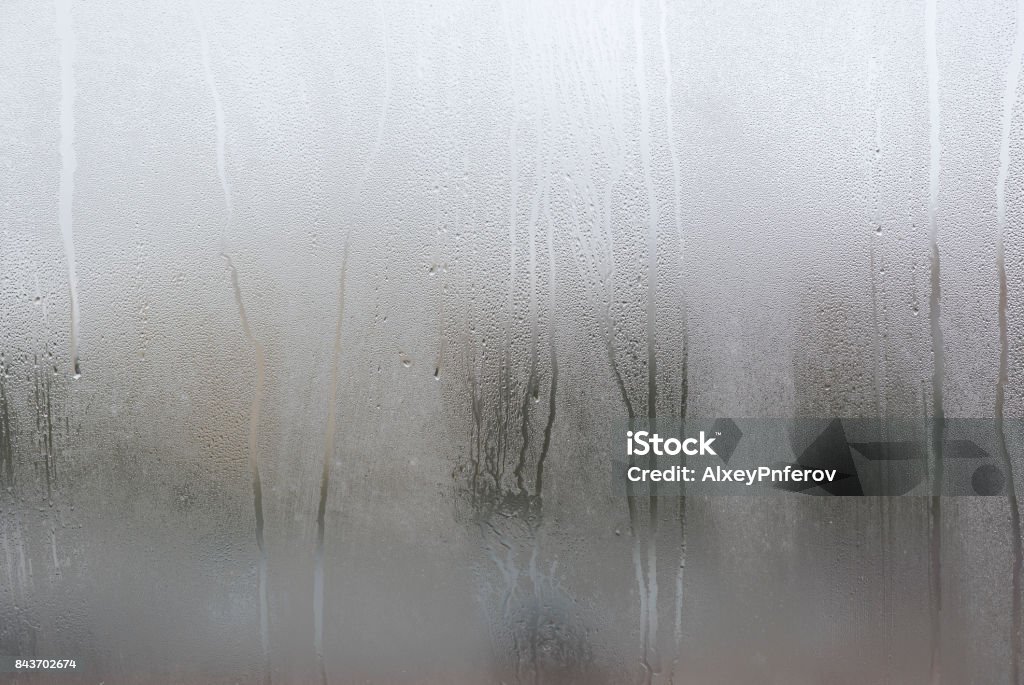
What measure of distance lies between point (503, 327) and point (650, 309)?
265 millimetres

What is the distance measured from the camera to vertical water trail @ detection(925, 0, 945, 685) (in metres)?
0.91

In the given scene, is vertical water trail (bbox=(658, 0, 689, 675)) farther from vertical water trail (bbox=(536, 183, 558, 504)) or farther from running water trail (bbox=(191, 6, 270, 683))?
running water trail (bbox=(191, 6, 270, 683))

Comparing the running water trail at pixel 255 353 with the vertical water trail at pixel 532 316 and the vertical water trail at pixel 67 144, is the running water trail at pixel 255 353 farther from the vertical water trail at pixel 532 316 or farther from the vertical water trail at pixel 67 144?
the vertical water trail at pixel 532 316

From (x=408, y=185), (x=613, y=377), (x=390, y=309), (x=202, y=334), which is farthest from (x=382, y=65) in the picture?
(x=613, y=377)

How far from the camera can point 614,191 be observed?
0.92 meters

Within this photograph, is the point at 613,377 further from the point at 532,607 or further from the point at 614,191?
the point at 532,607

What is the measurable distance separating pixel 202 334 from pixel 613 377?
0.75 meters

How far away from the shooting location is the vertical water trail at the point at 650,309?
3.01 feet

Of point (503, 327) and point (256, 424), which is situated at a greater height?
point (503, 327)

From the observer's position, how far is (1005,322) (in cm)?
90

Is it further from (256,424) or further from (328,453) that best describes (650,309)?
(256,424)

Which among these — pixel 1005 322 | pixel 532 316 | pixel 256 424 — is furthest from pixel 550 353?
pixel 1005 322

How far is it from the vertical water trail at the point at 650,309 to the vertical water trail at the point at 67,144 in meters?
1.04

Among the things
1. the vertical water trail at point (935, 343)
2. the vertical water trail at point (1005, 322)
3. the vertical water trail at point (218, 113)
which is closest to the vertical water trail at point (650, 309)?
the vertical water trail at point (935, 343)
